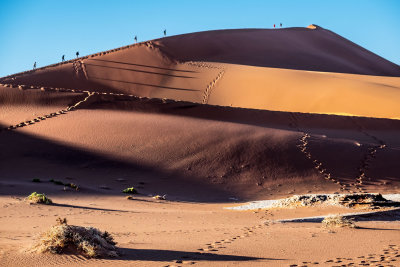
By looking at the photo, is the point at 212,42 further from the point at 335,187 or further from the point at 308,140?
the point at 335,187

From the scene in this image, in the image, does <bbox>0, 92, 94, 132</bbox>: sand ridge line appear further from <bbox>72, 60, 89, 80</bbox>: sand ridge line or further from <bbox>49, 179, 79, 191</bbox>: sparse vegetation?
<bbox>72, 60, 89, 80</bbox>: sand ridge line

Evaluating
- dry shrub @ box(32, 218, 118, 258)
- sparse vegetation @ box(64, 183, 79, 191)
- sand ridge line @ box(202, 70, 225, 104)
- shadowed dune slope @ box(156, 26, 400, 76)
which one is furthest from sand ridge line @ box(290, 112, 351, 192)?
shadowed dune slope @ box(156, 26, 400, 76)

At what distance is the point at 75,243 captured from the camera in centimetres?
773

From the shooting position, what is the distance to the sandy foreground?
9.11 m

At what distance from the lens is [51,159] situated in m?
24.3

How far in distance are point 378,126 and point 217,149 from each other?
12.3m

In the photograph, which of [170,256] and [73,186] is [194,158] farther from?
[170,256]

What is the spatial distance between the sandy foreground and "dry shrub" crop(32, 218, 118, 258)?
18 centimetres

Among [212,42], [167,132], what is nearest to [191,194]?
[167,132]

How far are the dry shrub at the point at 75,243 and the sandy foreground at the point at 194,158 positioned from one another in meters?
0.18

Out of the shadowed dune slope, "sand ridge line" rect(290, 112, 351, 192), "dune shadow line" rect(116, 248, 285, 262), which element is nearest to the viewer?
"dune shadow line" rect(116, 248, 285, 262)

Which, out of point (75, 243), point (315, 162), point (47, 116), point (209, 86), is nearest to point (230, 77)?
point (209, 86)

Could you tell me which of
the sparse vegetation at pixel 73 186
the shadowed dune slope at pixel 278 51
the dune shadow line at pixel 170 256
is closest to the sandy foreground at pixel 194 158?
the dune shadow line at pixel 170 256

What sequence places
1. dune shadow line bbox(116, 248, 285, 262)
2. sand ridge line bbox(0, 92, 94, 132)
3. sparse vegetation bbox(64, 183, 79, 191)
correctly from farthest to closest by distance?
1. sand ridge line bbox(0, 92, 94, 132)
2. sparse vegetation bbox(64, 183, 79, 191)
3. dune shadow line bbox(116, 248, 285, 262)
